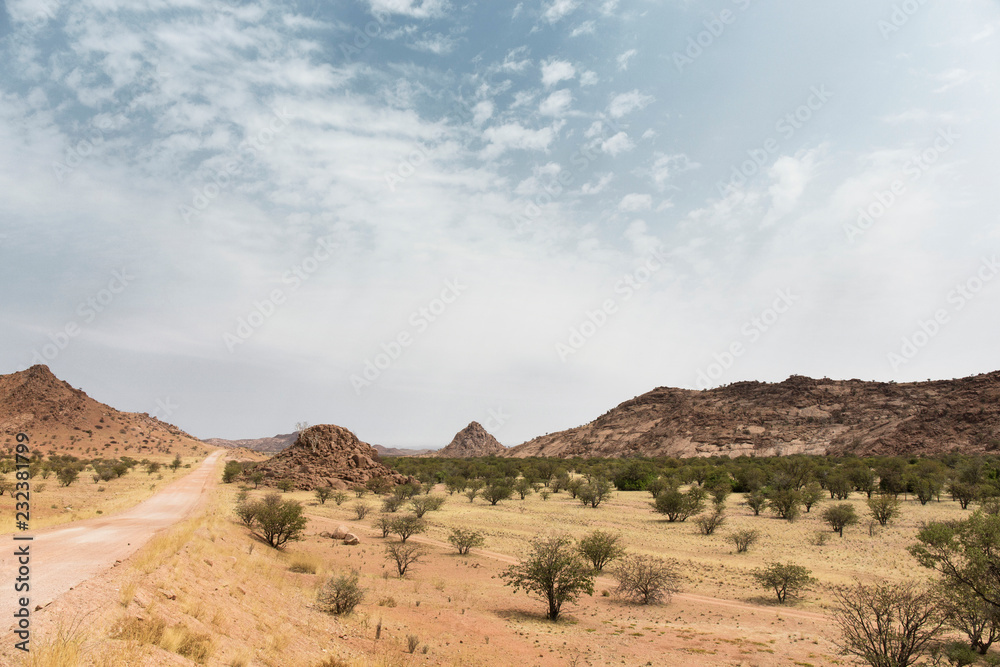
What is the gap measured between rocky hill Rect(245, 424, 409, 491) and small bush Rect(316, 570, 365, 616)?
4004cm

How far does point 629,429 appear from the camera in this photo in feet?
415

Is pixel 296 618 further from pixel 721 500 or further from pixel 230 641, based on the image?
pixel 721 500

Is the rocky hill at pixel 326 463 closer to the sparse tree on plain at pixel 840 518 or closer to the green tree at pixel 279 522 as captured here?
the green tree at pixel 279 522

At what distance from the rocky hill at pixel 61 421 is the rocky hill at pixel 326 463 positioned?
59.8 metres

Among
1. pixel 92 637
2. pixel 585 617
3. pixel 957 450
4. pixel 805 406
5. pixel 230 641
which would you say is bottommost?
pixel 585 617

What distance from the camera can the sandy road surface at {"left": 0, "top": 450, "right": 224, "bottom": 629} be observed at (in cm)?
1008

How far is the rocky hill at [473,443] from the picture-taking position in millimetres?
174750

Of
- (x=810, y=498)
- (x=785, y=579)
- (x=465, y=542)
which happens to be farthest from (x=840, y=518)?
(x=465, y=542)

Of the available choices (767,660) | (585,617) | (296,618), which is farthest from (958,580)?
(296,618)

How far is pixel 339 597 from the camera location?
1540 centimetres

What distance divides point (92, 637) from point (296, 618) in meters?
6.94

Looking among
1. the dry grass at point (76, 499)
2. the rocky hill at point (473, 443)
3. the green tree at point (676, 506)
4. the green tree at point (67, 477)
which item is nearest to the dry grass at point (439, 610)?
the dry grass at point (76, 499)

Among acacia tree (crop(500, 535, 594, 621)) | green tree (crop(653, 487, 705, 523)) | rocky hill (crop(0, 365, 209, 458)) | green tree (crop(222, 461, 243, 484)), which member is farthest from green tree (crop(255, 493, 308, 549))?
rocky hill (crop(0, 365, 209, 458))

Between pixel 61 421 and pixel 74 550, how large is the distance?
115 m
